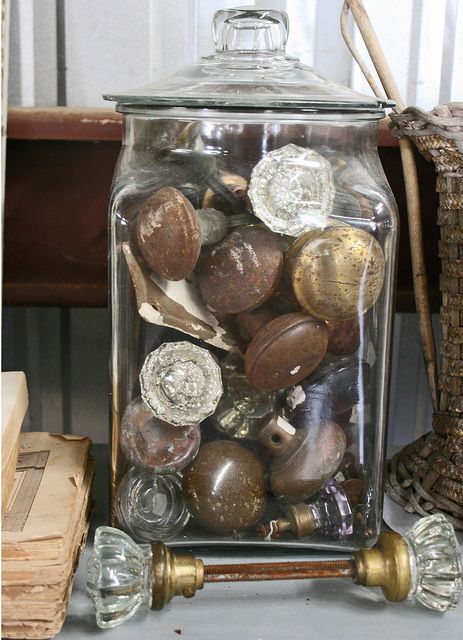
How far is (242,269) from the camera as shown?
1.92ft

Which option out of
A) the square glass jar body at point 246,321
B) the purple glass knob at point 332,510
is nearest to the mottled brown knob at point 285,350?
the square glass jar body at point 246,321

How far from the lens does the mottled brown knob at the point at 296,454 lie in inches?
24.3

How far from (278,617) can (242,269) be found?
Answer: 26 cm

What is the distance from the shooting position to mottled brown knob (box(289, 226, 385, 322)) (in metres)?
0.58

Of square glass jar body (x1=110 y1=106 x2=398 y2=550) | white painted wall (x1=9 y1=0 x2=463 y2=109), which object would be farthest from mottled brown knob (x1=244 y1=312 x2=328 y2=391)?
white painted wall (x1=9 y1=0 x2=463 y2=109)

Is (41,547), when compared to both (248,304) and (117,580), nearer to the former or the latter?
(117,580)

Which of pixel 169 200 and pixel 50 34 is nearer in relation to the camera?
pixel 169 200

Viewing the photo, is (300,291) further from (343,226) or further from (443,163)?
(443,163)

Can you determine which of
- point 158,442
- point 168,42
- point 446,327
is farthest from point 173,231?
point 168,42

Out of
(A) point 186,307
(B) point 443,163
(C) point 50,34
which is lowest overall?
(A) point 186,307

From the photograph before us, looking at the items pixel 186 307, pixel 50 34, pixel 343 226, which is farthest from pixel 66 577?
pixel 50 34

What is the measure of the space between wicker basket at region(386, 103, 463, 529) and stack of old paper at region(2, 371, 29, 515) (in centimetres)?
36

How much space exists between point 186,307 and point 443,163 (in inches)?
9.9

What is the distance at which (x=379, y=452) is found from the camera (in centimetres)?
67
